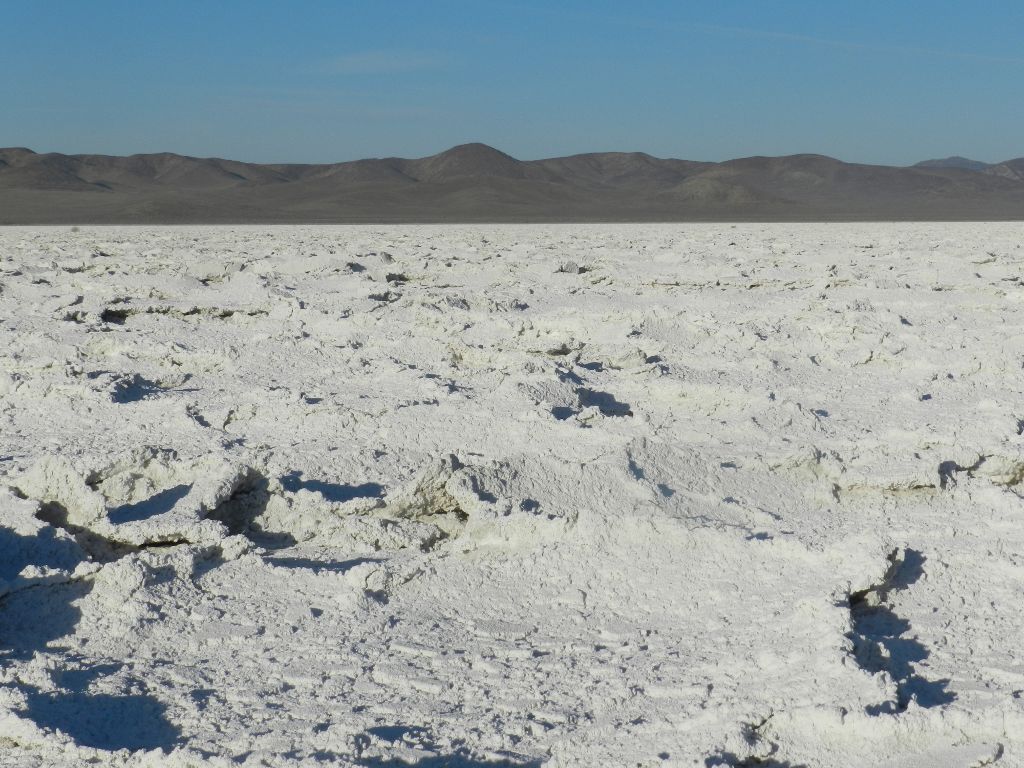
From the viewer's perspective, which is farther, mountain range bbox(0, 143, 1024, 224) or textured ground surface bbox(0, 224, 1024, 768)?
mountain range bbox(0, 143, 1024, 224)

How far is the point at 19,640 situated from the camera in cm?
208

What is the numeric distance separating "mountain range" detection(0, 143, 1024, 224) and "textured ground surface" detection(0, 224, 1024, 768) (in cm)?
1649

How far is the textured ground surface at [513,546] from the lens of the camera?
176cm

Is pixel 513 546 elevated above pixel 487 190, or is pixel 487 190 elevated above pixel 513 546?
pixel 487 190

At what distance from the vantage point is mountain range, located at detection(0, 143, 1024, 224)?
925 inches

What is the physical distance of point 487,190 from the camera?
3406 centimetres

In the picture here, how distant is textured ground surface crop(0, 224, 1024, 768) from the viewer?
1.76m

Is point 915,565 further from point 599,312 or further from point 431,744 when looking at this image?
point 599,312

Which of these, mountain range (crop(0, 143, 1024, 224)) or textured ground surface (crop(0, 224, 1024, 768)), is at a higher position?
mountain range (crop(0, 143, 1024, 224))

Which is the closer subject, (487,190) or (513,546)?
(513,546)

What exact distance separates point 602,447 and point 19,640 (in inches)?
56.0

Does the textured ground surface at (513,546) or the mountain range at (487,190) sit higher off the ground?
the mountain range at (487,190)

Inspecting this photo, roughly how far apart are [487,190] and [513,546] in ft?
106

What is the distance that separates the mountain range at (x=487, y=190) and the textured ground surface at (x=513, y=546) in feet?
54.1
